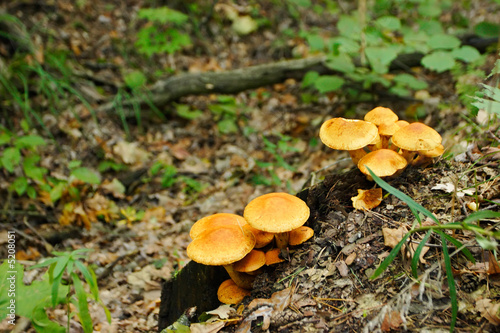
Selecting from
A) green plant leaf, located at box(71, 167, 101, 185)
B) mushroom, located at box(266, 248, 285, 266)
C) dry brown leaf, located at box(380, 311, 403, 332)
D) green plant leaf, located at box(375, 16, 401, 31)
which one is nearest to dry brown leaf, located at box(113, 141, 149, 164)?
green plant leaf, located at box(71, 167, 101, 185)

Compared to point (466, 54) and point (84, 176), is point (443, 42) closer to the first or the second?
point (466, 54)

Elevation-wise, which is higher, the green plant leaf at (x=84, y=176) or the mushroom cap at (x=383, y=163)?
the mushroom cap at (x=383, y=163)

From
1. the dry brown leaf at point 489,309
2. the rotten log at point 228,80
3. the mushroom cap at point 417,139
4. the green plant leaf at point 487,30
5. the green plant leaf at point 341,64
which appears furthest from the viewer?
the rotten log at point 228,80

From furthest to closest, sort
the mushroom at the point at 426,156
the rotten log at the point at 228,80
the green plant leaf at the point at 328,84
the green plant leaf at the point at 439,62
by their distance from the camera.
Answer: the rotten log at the point at 228,80 < the green plant leaf at the point at 328,84 < the green plant leaf at the point at 439,62 < the mushroom at the point at 426,156

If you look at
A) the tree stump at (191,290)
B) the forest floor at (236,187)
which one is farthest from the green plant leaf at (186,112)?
the tree stump at (191,290)

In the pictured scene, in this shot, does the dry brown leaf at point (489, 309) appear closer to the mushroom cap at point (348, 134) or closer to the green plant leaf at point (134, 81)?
the mushroom cap at point (348, 134)

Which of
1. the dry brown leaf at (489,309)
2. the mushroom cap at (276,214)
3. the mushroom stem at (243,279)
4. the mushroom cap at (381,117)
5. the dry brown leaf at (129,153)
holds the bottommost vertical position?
the dry brown leaf at (129,153)

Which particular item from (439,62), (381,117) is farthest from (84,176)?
(439,62)
